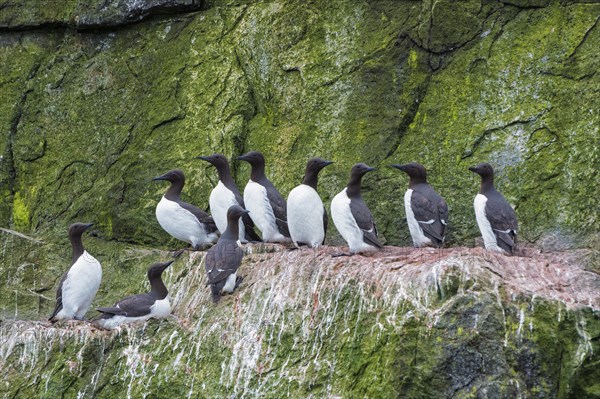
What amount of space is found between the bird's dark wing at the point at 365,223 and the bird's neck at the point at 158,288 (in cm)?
197

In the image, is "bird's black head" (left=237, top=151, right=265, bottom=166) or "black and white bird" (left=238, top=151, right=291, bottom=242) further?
"bird's black head" (left=237, top=151, right=265, bottom=166)

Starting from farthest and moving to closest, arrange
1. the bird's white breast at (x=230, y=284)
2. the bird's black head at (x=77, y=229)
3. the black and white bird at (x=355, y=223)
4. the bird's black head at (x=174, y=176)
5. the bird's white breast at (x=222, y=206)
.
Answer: the bird's black head at (x=174, y=176) → the bird's white breast at (x=222, y=206) → the bird's black head at (x=77, y=229) → the black and white bird at (x=355, y=223) → the bird's white breast at (x=230, y=284)

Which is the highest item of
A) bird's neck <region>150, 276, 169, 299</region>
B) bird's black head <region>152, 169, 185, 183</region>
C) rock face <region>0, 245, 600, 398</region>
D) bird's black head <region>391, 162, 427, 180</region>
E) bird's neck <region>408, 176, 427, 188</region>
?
bird's black head <region>152, 169, 185, 183</region>

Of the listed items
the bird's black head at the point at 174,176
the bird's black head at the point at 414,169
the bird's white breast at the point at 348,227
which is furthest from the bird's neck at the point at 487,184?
the bird's black head at the point at 174,176

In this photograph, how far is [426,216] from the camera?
11320mm

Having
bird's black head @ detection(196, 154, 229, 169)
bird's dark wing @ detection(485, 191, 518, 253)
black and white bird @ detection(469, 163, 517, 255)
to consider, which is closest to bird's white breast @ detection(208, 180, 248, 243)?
bird's black head @ detection(196, 154, 229, 169)

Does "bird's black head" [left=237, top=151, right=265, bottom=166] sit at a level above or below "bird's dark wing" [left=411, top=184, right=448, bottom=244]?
above

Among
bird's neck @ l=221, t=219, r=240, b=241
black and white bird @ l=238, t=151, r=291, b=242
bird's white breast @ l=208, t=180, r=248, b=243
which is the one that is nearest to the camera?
bird's neck @ l=221, t=219, r=240, b=241

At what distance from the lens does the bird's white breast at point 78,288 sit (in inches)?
442

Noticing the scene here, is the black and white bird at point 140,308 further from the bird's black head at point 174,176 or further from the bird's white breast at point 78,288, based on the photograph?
the bird's black head at point 174,176

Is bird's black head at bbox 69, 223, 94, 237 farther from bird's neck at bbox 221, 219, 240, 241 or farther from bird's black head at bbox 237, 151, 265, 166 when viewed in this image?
bird's black head at bbox 237, 151, 265, 166

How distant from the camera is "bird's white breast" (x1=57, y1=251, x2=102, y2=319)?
11234 mm

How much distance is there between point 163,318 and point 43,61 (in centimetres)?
552

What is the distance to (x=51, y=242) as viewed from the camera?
13.6 m
